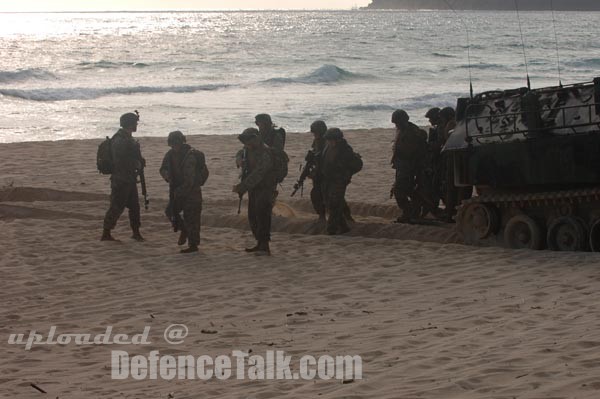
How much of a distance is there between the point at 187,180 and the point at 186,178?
0.09 ft

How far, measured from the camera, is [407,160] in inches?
619

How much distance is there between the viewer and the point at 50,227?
1631 cm

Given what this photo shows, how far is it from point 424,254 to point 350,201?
16.2 feet

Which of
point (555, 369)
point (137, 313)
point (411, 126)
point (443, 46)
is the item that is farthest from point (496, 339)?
point (443, 46)

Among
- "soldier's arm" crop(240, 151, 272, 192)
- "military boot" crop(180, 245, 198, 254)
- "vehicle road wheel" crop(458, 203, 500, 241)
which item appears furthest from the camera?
"military boot" crop(180, 245, 198, 254)

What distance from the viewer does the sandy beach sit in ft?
26.1

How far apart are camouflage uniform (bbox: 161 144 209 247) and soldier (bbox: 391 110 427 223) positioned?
10.0 feet

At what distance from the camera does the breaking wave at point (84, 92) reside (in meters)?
47.2

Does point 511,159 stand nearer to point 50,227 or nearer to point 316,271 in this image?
point 316,271

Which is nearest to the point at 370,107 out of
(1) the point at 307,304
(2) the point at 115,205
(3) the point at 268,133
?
(3) the point at 268,133

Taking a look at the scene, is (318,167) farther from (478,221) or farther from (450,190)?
(478,221)

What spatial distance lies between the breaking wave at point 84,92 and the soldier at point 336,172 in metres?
33.0

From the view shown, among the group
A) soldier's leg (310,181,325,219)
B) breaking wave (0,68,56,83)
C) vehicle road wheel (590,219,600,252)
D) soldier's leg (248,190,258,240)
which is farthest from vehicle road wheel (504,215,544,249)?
breaking wave (0,68,56,83)

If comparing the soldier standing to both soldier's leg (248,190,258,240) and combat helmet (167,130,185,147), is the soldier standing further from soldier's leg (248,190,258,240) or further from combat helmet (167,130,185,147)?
combat helmet (167,130,185,147)
